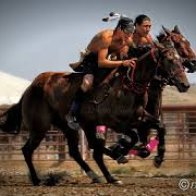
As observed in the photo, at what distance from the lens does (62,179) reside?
10117 millimetres

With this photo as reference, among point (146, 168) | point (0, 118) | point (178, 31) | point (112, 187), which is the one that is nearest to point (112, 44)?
point (178, 31)

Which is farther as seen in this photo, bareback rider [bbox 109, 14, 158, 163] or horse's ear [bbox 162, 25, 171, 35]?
horse's ear [bbox 162, 25, 171, 35]

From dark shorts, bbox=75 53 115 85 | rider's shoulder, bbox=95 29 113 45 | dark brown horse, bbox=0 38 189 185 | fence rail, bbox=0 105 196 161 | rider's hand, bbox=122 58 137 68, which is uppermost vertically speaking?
rider's shoulder, bbox=95 29 113 45

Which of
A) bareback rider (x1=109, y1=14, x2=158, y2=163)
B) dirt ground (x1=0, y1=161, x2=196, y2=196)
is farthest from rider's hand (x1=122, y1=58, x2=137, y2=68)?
dirt ground (x1=0, y1=161, x2=196, y2=196)

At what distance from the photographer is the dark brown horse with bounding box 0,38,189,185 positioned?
873 centimetres

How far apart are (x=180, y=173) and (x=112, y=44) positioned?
11.5ft

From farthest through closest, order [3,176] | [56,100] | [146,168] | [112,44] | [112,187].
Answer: [146,168], [3,176], [56,100], [112,44], [112,187]

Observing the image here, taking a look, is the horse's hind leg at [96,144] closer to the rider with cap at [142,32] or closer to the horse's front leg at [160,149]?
the horse's front leg at [160,149]

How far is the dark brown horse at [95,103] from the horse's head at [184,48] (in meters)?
A: 0.60

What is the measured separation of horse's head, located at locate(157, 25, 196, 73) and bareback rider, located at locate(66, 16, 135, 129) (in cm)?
53

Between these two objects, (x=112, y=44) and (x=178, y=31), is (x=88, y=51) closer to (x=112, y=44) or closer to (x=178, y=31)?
(x=112, y=44)

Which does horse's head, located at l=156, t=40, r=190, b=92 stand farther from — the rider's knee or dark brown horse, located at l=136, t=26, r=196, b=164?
the rider's knee

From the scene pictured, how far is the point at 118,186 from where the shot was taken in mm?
8820

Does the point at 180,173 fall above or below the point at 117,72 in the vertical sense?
below
